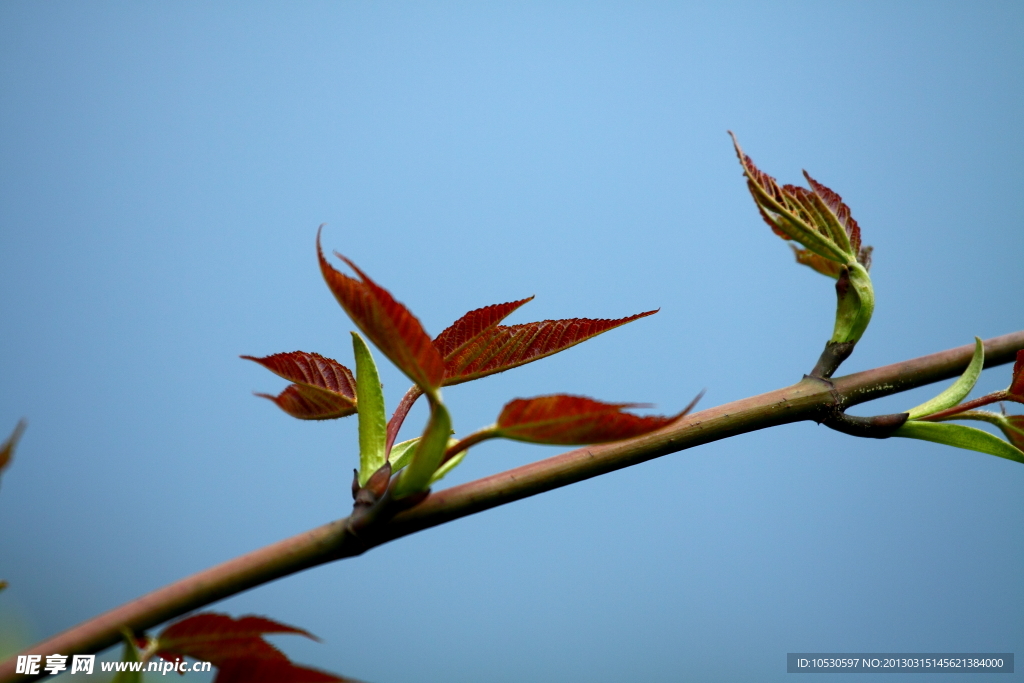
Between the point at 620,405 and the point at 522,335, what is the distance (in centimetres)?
7

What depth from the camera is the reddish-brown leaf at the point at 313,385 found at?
0.23 m

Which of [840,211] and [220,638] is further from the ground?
[840,211]

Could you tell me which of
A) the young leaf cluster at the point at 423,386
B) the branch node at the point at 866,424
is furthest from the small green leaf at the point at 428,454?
the branch node at the point at 866,424

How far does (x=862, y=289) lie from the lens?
248 millimetres

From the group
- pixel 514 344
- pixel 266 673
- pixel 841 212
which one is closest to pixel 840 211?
pixel 841 212

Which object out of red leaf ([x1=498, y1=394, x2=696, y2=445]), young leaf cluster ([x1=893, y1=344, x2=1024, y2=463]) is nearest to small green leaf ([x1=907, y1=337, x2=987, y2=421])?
young leaf cluster ([x1=893, y1=344, x2=1024, y2=463])

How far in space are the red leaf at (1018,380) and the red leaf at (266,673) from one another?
227 mm

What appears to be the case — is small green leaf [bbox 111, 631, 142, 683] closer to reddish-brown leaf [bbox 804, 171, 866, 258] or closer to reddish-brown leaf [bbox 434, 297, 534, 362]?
reddish-brown leaf [bbox 434, 297, 534, 362]

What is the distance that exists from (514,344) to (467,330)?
2cm

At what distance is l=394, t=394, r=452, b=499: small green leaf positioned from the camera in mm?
165

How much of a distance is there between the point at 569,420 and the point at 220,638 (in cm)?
11

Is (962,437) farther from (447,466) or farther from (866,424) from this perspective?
(447,466)

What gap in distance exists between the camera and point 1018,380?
24 cm

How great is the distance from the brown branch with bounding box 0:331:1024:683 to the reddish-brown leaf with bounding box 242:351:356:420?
0.19ft
